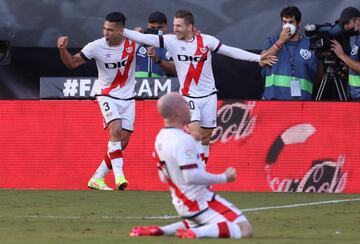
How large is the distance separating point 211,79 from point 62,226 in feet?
16.2

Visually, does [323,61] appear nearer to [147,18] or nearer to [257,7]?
[257,7]

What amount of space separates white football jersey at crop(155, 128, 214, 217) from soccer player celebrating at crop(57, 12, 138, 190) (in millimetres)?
6084

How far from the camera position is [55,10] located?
19844 millimetres

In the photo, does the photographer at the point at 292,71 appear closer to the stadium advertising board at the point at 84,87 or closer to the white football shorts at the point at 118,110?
the stadium advertising board at the point at 84,87

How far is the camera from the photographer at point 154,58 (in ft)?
56.9

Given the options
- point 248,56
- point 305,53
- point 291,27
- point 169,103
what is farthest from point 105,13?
point 169,103

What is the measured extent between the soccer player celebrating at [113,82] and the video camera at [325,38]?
2.48 m

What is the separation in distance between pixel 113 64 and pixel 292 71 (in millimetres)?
2597

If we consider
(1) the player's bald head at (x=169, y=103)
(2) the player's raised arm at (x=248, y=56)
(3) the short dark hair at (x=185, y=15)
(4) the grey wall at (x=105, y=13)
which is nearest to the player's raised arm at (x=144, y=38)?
(3) the short dark hair at (x=185, y=15)

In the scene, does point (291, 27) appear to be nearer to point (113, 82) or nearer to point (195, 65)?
point (195, 65)

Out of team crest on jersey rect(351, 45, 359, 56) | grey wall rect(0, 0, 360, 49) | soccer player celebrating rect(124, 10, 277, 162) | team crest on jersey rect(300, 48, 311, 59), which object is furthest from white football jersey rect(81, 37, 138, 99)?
team crest on jersey rect(351, 45, 359, 56)

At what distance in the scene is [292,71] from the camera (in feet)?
57.8

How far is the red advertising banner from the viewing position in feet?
56.7

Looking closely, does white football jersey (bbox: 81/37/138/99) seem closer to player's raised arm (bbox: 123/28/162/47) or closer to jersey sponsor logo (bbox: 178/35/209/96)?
player's raised arm (bbox: 123/28/162/47)
